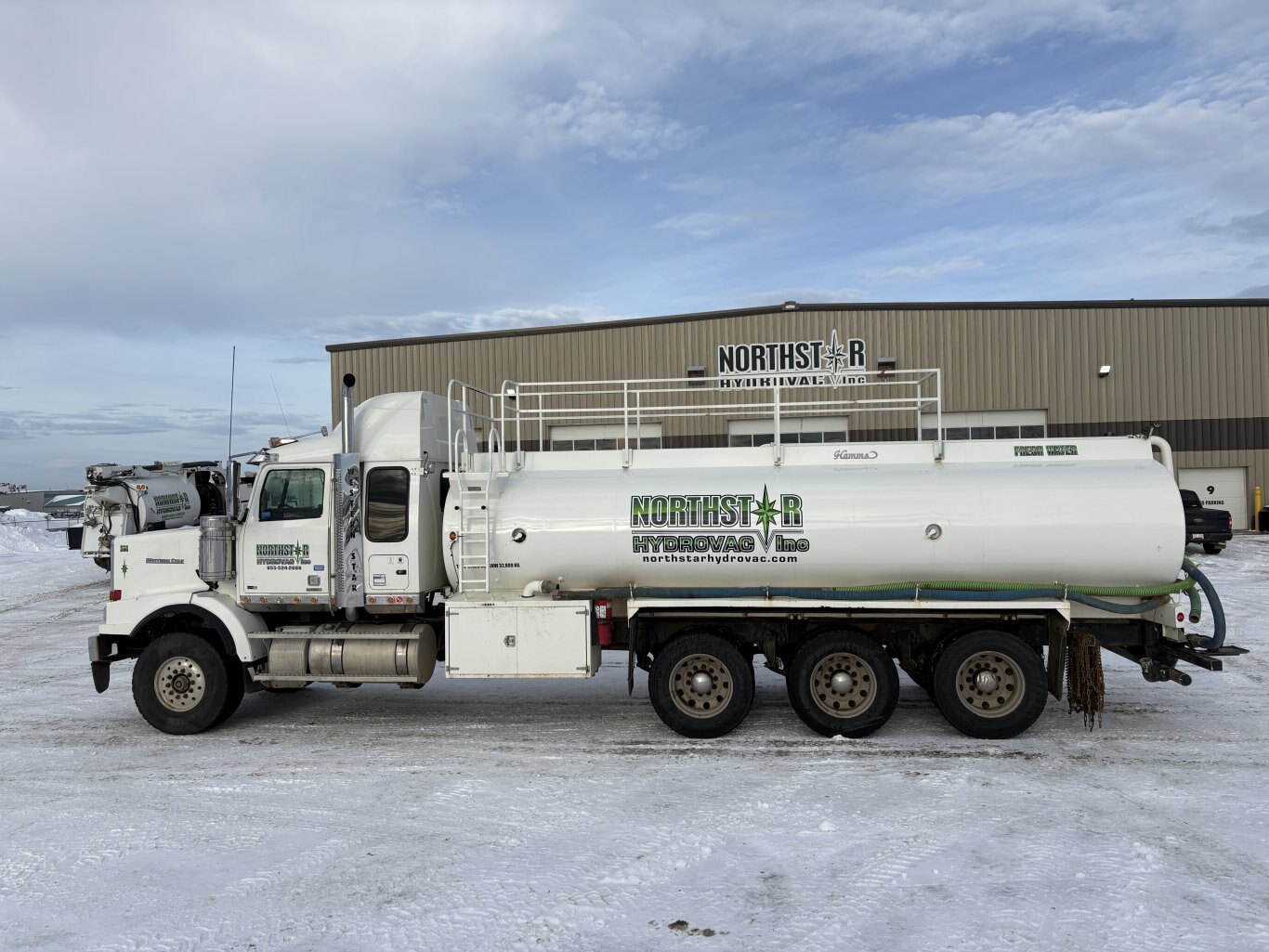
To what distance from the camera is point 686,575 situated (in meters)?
8.17

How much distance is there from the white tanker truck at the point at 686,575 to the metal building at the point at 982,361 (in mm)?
16696

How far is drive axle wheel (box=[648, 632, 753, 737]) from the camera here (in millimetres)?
8055

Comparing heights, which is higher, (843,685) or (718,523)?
(718,523)

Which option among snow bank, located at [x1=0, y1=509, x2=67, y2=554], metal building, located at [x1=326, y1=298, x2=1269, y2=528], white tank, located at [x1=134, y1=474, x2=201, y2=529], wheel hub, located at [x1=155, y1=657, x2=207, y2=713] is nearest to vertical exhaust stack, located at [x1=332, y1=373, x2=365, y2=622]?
wheel hub, located at [x1=155, y1=657, x2=207, y2=713]

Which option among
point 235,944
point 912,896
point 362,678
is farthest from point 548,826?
point 362,678

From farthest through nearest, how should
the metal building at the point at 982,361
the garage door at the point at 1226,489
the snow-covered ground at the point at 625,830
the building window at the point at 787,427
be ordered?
the garage door at the point at 1226,489, the metal building at the point at 982,361, the building window at the point at 787,427, the snow-covered ground at the point at 625,830

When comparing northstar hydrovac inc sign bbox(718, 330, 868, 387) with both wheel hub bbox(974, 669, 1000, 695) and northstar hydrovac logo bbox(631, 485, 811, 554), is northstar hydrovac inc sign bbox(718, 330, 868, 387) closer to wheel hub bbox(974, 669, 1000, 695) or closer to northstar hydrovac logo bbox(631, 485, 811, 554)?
northstar hydrovac logo bbox(631, 485, 811, 554)

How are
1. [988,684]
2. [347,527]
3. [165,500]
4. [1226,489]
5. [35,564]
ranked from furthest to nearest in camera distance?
[1226,489]
[35,564]
[165,500]
[347,527]
[988,684]

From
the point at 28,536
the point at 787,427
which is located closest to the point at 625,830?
the point at 787,427

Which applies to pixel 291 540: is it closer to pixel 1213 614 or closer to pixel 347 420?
pixel 347 420

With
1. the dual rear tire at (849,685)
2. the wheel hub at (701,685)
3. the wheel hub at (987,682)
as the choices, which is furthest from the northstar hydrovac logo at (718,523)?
the wheel hub at (987,682)

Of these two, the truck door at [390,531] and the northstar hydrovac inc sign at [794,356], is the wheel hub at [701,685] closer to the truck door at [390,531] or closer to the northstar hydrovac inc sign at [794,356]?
the truck door at [390,531]

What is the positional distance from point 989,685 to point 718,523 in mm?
2968

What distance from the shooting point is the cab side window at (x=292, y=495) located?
859 centimetres
